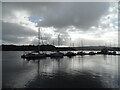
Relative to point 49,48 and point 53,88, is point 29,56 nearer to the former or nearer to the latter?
point 53,88

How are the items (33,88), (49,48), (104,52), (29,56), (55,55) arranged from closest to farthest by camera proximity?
(33,88), (29,56), (55,55), (104,52), (49,48)

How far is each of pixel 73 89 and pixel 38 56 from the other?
51075 millimetres

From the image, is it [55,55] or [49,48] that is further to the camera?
[49,48]

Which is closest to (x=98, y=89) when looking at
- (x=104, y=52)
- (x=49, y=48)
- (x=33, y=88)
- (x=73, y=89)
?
(x=73, y=89)

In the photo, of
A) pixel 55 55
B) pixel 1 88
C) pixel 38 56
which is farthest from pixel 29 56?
pixel 1 88

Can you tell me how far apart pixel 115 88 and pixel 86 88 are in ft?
9.86

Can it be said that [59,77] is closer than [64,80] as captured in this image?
No

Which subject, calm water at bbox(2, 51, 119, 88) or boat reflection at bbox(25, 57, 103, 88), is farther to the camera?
calm water at bbox(2, 51, 119, 88)

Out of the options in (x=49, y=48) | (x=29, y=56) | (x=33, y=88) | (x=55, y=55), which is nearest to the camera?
(x=33, y=88)

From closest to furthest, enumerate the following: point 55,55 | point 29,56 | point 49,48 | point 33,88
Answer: point 33,88
point 29,56
point 55,55
point 49,48

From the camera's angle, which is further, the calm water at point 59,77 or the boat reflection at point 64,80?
the calm water at point 59,77

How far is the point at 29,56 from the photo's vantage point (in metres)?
64.2

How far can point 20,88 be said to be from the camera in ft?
51.2

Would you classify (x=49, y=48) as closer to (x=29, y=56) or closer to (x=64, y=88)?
(x=29, y=56)
